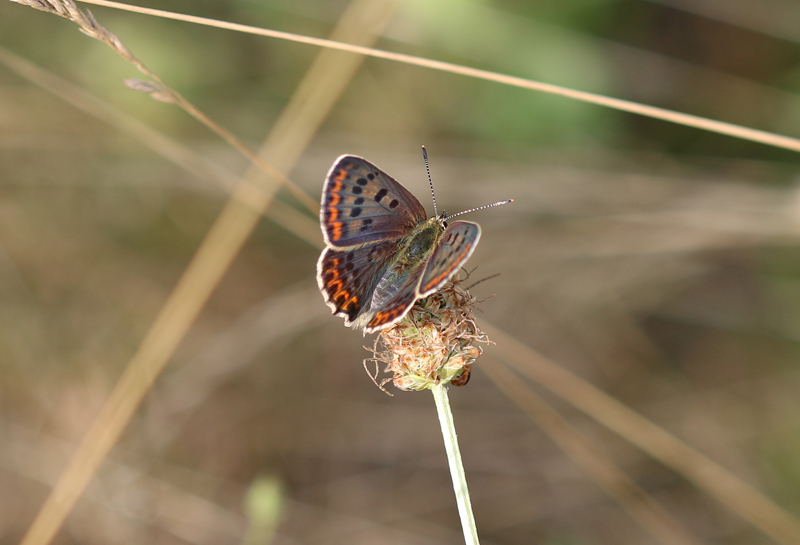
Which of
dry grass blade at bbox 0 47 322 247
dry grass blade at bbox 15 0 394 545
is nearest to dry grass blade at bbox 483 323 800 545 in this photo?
dry grass blade at bbox 0 47 322 247

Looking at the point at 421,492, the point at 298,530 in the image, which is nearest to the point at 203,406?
the point at 298,530

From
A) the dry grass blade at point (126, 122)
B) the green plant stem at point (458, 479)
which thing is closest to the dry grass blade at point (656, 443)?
the green plant stem at point (458, 479)

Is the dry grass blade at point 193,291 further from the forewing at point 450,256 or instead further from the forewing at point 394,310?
the forewing at point 450,256

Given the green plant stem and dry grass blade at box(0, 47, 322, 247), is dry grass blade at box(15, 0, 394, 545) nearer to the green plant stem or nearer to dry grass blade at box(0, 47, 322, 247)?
dry grass blade at box(0, 47, 322, 247)

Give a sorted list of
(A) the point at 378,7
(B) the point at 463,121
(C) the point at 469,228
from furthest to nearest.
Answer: (B) the point at 463,121
(A) the point at 378,7
(C) the point at 469,228

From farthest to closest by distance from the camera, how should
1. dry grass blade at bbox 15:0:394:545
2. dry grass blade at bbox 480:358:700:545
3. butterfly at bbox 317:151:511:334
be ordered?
dry grass blade at bbox 480:358:700:545
dry grass blade at bbox 15:0:394:545
butterfly at bbox 317:151:511:334

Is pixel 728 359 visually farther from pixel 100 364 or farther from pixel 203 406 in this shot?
pixel 100 364
